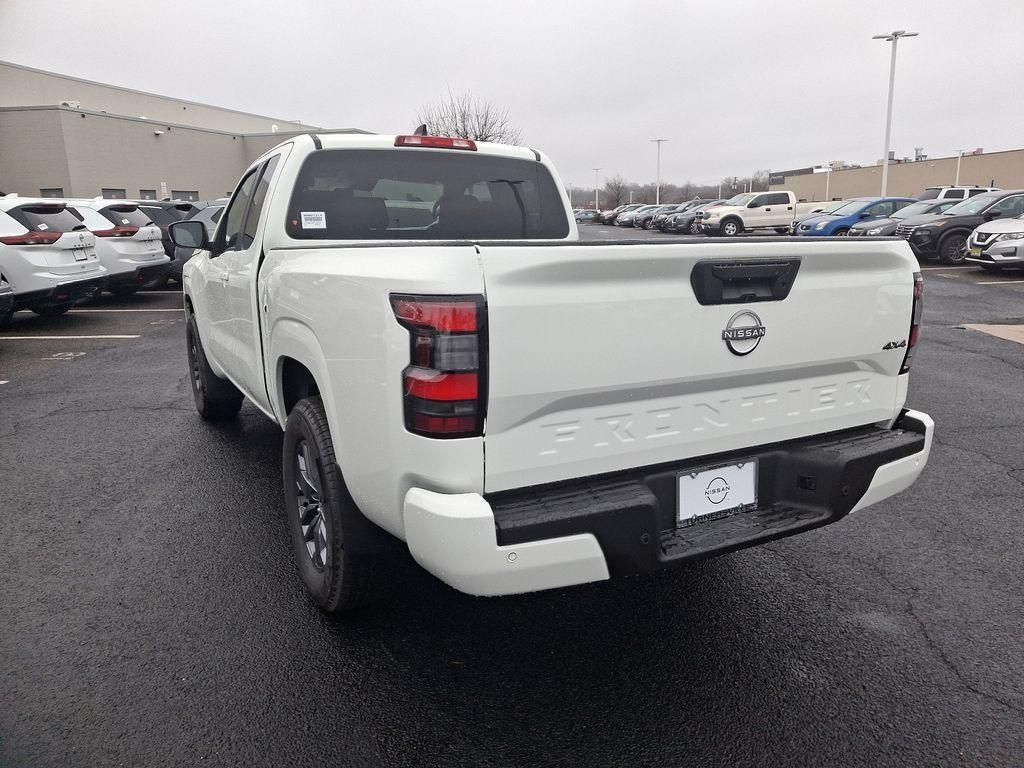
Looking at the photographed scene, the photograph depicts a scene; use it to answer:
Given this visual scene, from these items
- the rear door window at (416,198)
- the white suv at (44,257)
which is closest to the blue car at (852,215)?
the white suv at (44,257)

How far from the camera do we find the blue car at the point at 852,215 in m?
22.7

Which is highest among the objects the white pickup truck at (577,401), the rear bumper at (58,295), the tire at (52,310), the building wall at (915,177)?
the building wall at (915,177)

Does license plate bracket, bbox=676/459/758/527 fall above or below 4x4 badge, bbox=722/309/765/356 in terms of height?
below

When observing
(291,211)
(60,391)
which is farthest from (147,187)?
(291,211)

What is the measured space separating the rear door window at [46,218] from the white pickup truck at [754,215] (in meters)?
25.5

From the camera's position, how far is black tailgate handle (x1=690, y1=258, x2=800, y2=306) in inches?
93.8

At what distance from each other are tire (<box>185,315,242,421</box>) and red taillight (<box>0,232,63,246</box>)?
587cm

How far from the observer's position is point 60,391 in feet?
24.0

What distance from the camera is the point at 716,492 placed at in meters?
2.54

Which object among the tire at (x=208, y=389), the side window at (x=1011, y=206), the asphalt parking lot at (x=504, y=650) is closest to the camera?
the asphalt parking lot at (x=504, y=650)

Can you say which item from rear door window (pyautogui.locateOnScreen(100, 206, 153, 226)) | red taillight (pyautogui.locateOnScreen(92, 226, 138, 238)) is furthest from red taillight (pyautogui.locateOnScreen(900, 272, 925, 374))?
rear door window (pyautogui.locateOnScreen(100, 206, 153, 226))

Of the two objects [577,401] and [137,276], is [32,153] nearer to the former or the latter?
[137,276]

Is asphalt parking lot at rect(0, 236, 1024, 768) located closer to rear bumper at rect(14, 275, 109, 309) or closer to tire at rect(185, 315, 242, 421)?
tire at rect(185, 315, 242, 421)

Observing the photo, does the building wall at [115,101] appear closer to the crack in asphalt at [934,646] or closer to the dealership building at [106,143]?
the dealership building at [106,143]
